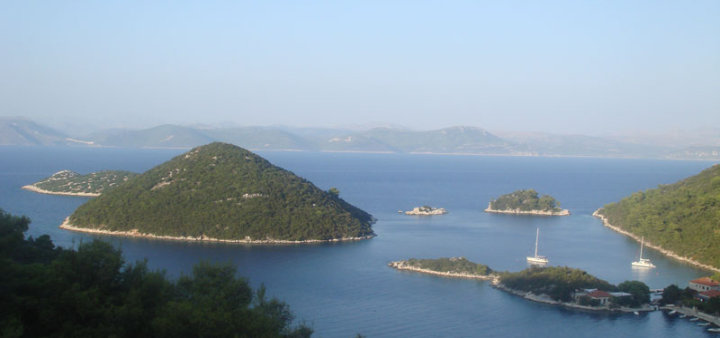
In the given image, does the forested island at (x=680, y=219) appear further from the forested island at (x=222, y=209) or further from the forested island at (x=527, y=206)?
the forested island at (x=222, y=209)

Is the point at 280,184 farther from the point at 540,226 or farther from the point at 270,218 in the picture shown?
the point at 540,226

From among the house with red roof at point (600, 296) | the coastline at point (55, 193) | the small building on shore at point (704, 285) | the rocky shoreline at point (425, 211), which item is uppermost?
the rocky shoreline at point (425, 211)

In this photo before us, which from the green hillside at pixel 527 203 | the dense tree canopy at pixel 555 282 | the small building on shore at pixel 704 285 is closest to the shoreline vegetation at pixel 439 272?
the dense tree canopy at pixel 555 282

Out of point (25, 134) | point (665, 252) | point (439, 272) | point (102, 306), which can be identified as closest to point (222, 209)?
point (439, 272)

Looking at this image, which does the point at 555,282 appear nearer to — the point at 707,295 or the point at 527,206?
the point at 707,295

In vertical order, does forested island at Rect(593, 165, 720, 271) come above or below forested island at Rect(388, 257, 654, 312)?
above

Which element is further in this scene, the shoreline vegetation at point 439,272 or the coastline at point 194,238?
the coastline at point 194,238

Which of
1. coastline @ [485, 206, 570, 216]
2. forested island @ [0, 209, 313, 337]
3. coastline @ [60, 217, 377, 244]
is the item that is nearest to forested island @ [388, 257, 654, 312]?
coastline @ [60, 217, 377, 244]

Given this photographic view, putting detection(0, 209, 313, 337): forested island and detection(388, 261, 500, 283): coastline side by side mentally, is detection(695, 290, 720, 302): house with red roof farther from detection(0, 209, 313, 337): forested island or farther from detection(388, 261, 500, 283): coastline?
detection(0, 209, 313, 337): forested island

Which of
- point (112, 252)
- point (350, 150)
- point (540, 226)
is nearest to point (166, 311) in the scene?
point (112, 252)
